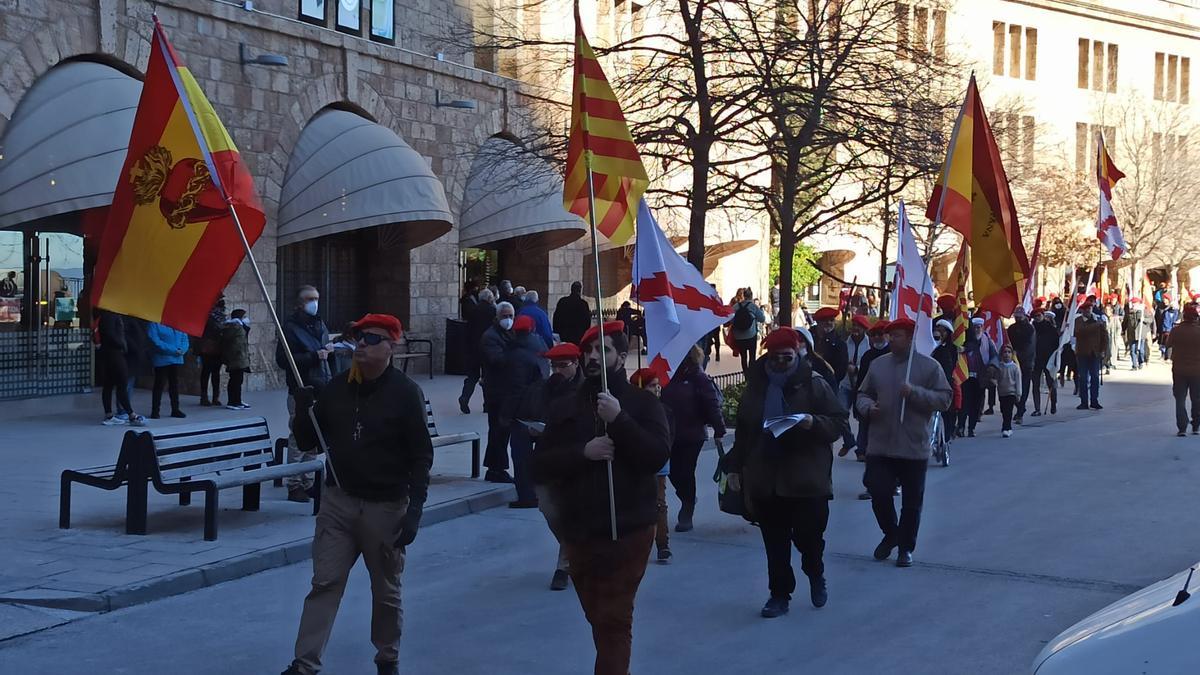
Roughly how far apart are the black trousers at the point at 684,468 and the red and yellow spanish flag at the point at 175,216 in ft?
14.5

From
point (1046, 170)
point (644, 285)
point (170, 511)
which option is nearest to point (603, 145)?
point (644, 285)

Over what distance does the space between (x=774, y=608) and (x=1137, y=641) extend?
15.2 feet

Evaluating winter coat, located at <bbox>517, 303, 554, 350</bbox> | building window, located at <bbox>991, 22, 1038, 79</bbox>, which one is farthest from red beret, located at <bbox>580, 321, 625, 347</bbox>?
building window, located at <bbox>991, 22, 1038, 79</bbox>

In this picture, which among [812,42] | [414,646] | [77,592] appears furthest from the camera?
[812,42]

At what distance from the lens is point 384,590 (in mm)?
6605

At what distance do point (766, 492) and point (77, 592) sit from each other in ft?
13.3

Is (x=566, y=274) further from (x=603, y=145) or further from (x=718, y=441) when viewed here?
(x=603, y=145)

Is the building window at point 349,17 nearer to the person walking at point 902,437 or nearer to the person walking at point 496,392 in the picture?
the person walking at point 496,392

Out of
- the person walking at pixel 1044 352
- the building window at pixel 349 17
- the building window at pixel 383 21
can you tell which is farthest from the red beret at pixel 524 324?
the building window at pixel 383 21

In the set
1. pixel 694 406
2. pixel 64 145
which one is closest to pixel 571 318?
pixel 64 145

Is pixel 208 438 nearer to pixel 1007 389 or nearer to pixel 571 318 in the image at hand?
pixel 1007 389

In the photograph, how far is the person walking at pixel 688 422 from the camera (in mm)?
11125

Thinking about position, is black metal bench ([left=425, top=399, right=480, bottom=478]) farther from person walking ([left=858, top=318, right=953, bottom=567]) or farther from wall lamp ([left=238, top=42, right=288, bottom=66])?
wall lamp ([left=238, top=42, right=288, bottom=66])

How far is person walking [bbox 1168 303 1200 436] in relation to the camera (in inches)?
760
